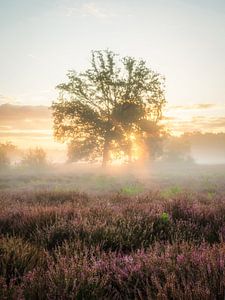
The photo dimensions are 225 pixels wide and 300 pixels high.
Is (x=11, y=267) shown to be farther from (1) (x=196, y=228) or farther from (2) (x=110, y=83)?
(2) (x=110, y=83)

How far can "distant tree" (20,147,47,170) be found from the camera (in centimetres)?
5768

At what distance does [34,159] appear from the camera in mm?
58406

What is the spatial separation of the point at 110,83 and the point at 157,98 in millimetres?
4205

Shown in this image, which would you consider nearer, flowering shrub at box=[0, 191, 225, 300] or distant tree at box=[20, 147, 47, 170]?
flowering shrub at box=[0, 191, 225, 300]

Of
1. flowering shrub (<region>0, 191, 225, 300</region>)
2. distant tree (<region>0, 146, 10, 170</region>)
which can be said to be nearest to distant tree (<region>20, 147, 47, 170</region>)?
distant tree (<region>0, 146, 10, 170</region>)

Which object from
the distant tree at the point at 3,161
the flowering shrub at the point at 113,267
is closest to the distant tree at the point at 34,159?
the distant tree at the point at 3,161

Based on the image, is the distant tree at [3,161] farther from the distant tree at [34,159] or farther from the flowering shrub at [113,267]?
the flowering shrub at [113,267]

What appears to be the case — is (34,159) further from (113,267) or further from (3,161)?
(113,267)

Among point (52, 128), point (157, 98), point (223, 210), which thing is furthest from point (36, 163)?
point (223, 210)

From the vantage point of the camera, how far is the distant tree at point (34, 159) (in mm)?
57684

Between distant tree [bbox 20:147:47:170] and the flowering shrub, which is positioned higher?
the flowering shrub

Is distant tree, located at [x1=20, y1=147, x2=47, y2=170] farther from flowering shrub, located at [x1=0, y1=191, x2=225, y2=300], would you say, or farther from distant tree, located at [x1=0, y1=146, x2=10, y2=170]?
flowering shrub, located at [x1=0, y1=191, x2=225, y2=300]

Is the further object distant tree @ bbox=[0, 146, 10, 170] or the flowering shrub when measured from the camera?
distant tree @ bbox=[0, 146, 10, 170]

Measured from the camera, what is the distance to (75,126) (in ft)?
99.9
